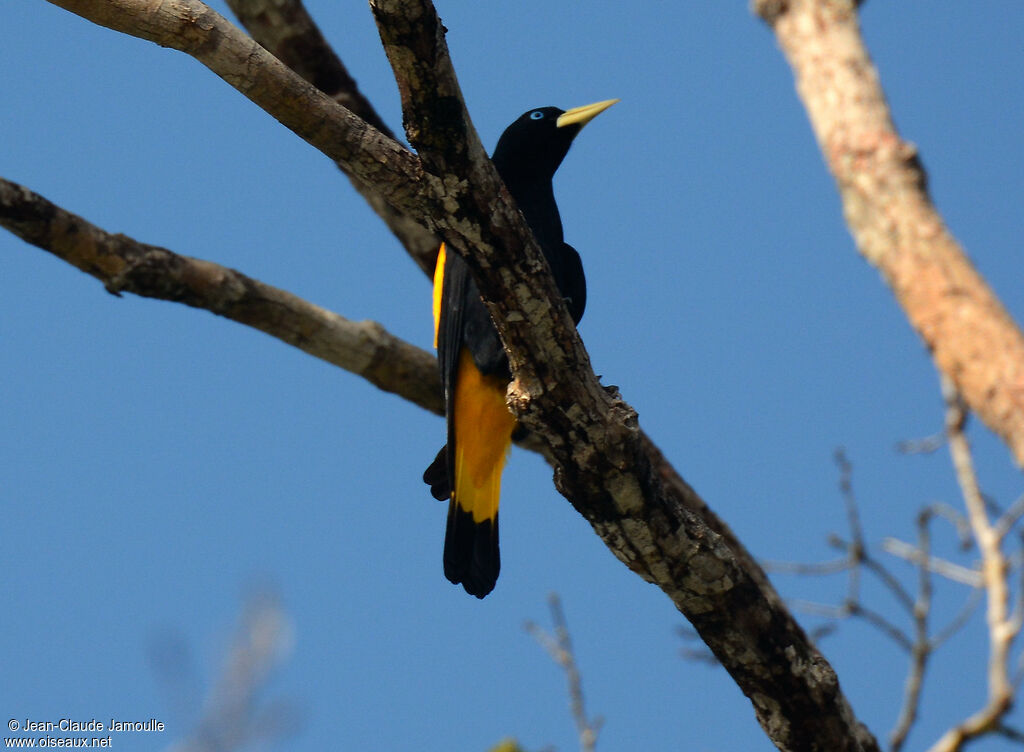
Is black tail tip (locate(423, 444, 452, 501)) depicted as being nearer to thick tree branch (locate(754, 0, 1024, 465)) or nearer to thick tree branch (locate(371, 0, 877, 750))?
thick tree branch (locate(371, 0, 877, 750))

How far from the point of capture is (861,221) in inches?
276

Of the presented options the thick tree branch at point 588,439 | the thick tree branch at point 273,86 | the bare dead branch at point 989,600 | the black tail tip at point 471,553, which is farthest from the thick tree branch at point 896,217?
the thick tree branch at point 273,86

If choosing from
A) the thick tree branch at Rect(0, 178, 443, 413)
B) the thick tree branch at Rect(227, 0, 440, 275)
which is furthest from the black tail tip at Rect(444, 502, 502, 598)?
the thick tree branch at Rect(227, 0, 440, 275)

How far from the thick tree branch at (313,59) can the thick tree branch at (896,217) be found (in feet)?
8.86

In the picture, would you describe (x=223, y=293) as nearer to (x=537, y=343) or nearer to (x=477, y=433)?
(x=477, y=433)

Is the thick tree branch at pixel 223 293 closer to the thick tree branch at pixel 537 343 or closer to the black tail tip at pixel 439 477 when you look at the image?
the black tail tip at pixel 439 477

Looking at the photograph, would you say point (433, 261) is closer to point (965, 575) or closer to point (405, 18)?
Result: point (965, 575)

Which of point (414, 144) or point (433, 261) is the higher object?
point (433, 261)

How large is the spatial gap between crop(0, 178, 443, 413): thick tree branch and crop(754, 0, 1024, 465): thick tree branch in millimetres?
2765

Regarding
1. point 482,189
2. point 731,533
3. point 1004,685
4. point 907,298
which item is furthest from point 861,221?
point 482,189

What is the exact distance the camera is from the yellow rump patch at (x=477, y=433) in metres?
4.55

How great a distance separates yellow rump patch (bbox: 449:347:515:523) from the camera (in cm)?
455

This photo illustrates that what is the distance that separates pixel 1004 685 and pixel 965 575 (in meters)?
1.10

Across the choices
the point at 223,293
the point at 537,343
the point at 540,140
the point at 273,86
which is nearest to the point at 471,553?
the point at 537,343
